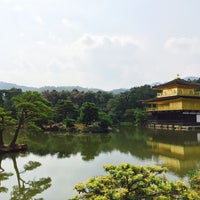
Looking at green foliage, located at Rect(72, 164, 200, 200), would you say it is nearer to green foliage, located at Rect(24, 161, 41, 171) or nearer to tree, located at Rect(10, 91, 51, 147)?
green foliage, located at Rect(24, 161, 41, 171)

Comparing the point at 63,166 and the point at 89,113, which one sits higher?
the point at 89,113

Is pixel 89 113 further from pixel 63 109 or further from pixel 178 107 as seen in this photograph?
pixel 178 107

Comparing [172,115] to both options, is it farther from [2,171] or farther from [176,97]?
[2,171]

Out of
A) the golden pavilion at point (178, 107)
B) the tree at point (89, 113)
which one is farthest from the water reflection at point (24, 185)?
the golden pavilion at point (178, 107)

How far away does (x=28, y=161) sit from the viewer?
51.6ft

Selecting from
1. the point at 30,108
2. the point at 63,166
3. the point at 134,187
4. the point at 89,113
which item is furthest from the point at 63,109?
the point at 134,187

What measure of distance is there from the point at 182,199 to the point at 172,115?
35712mm

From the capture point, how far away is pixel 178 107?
36469 millimetres

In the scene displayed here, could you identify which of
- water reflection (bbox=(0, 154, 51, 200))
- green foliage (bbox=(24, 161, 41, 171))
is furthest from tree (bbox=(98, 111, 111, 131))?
water reflection (bbox=(0, 154, 51, 200))

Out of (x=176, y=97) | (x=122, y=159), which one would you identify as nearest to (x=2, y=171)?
(x=122, y=159)

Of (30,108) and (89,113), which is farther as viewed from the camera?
(89,113)

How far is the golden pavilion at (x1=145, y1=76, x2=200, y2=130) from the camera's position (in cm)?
3594

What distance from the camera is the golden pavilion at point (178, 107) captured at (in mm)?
35938

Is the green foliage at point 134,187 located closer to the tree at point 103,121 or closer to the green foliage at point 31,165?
the green foliage at point 31,165
